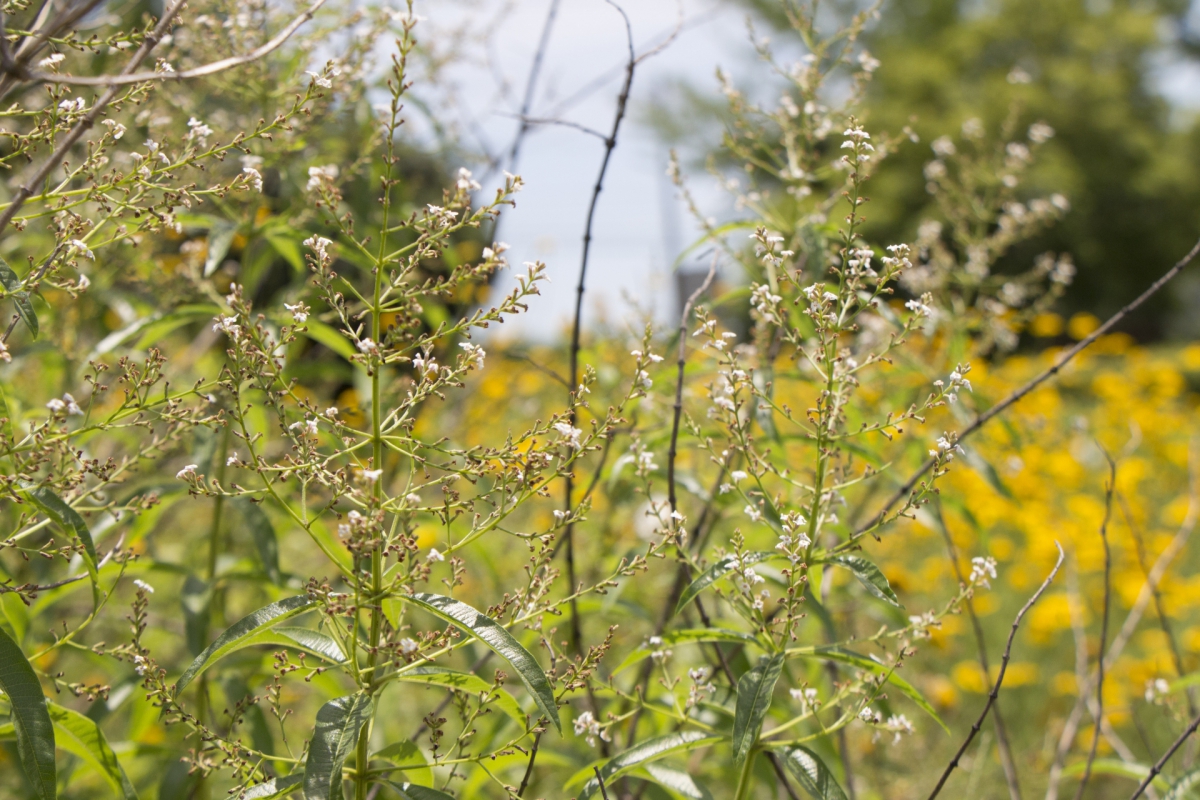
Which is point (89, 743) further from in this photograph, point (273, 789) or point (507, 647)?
point (507, 647)

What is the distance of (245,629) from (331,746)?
21 cm

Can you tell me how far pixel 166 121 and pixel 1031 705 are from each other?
5.04 metres

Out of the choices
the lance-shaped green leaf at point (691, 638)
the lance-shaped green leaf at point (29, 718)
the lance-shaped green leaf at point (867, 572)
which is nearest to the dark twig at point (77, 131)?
the lance-shaped green leaf at point (29, 718)

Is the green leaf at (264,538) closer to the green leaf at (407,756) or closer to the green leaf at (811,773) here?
the green leaf at (407,756)

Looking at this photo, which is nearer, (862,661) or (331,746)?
(331,746)

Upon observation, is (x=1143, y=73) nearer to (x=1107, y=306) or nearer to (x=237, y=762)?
(x=1107, y=306)

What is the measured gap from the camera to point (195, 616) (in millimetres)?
1933

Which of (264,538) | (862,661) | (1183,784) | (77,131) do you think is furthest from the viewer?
(264,538)

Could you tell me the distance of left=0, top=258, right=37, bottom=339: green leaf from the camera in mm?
1231

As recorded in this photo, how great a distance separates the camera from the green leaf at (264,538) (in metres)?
1.82

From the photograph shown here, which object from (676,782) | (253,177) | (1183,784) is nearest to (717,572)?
(676,782)

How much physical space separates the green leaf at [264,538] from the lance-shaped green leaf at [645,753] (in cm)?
76

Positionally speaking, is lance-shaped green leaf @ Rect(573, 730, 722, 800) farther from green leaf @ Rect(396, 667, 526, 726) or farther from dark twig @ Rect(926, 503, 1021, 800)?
dark twig @ Rect(926, 503, 1021, 800)

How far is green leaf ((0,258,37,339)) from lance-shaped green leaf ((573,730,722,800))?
104cm
